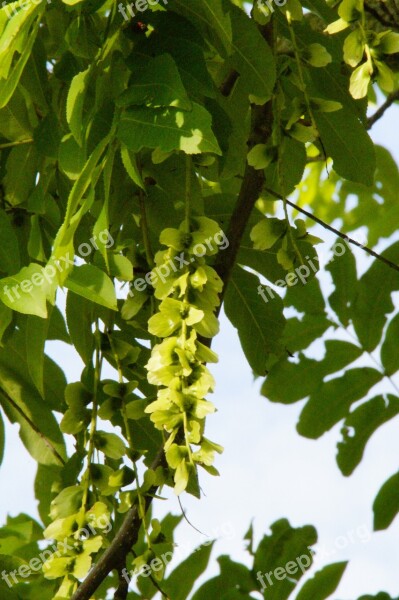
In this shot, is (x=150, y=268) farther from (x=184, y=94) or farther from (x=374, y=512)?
(x=374, y=512)

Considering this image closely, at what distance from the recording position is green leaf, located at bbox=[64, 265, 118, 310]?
44.6 inches

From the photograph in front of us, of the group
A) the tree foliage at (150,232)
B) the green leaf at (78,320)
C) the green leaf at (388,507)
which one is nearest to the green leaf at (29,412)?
the tree foliage at (150,232)

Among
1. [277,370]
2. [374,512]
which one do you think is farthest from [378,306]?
[374,512]

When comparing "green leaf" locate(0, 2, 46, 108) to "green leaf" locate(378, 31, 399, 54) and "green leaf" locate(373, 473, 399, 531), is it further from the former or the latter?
"green leaf" locate(373, 473, 399, 531)

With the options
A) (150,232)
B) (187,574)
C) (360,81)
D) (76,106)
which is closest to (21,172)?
(150,232)

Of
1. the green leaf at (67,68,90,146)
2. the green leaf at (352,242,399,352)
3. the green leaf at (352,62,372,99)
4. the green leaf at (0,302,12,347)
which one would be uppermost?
the green leaf at (67,68,90,146)

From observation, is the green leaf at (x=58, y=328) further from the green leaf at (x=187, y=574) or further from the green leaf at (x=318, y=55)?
the green leaf at (x=318, y=55)

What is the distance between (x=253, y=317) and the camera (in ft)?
5.68

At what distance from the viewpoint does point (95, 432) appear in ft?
4.42

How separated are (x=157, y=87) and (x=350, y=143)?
0.52 metres

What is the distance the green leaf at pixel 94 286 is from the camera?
1.13m

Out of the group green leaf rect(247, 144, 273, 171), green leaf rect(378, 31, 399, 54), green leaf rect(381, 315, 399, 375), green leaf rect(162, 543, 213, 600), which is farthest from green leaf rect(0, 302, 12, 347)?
green leaf rect(381, 315, 399, 375)

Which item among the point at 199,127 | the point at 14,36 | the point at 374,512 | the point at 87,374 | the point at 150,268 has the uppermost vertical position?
the point at 14,36

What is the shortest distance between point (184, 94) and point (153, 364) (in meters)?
0.34
